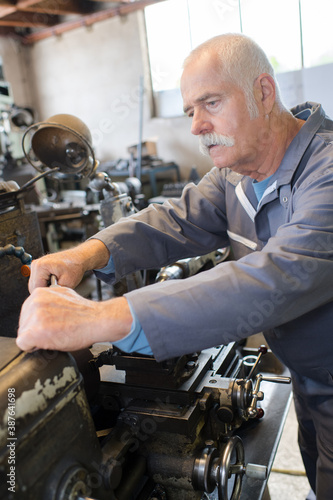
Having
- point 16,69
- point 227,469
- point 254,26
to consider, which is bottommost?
point 227,469

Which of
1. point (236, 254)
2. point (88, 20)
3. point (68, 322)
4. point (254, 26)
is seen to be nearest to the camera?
point (68, 322)

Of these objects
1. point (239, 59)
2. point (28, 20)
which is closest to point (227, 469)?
point (239, 59)

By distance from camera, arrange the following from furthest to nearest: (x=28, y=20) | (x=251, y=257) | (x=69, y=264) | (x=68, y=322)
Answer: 1. (x=28, y=20)
2. (x=69, y=264)
3. (x=251, y=257)
4. (x=68, y=322)

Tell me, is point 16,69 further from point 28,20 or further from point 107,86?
point 107,86

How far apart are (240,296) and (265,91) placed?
612mm

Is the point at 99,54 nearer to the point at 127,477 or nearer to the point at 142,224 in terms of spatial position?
the point at 142,224

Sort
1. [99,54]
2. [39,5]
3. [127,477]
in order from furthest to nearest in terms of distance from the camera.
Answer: [99,54]
[39,5]
[127,477]

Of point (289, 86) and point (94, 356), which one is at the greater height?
point (289, 86)

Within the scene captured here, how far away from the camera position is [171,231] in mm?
1235

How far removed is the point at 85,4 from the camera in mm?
5445

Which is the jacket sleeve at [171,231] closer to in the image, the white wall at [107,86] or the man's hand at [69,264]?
the man's hand at [69,264]

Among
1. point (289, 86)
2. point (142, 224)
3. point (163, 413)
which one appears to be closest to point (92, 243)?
point (142, 224)

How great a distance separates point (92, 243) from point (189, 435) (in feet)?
1.72

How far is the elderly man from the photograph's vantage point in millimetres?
702
